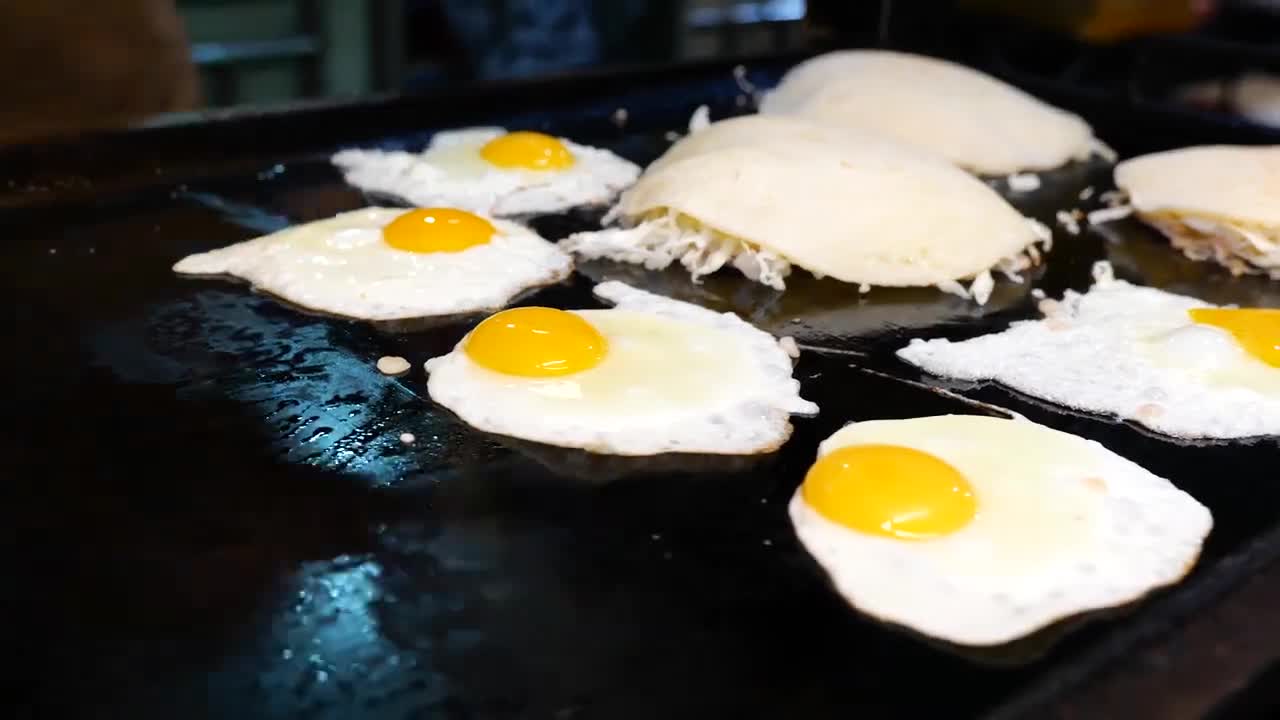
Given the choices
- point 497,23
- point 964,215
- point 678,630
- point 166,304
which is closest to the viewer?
point 678,630

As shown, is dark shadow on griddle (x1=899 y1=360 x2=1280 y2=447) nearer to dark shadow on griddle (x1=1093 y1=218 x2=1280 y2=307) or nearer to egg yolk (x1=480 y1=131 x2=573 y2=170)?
dark shadow on griddle (x1=1093 y1=218 x2=1280 y2=307)

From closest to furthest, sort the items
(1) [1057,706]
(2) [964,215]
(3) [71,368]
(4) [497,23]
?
(1) [1057,706], (3) [71,368], (2) [964,215], (4) [497,23]

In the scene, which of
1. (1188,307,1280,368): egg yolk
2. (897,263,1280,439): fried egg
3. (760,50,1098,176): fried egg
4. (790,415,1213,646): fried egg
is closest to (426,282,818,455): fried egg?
(790,415,1213,646): fried egg

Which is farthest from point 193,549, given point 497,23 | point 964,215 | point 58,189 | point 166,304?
point 497,23

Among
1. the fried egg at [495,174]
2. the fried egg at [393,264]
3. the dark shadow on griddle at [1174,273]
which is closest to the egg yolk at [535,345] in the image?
the fried egg at [393,264]

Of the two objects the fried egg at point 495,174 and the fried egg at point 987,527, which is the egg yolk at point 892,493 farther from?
the fried egg at point 495,174

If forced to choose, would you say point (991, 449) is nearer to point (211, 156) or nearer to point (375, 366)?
point (375, 366)

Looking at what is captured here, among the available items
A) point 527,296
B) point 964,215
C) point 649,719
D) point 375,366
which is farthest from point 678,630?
point 964,215

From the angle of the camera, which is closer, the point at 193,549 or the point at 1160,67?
the point at 193,549
